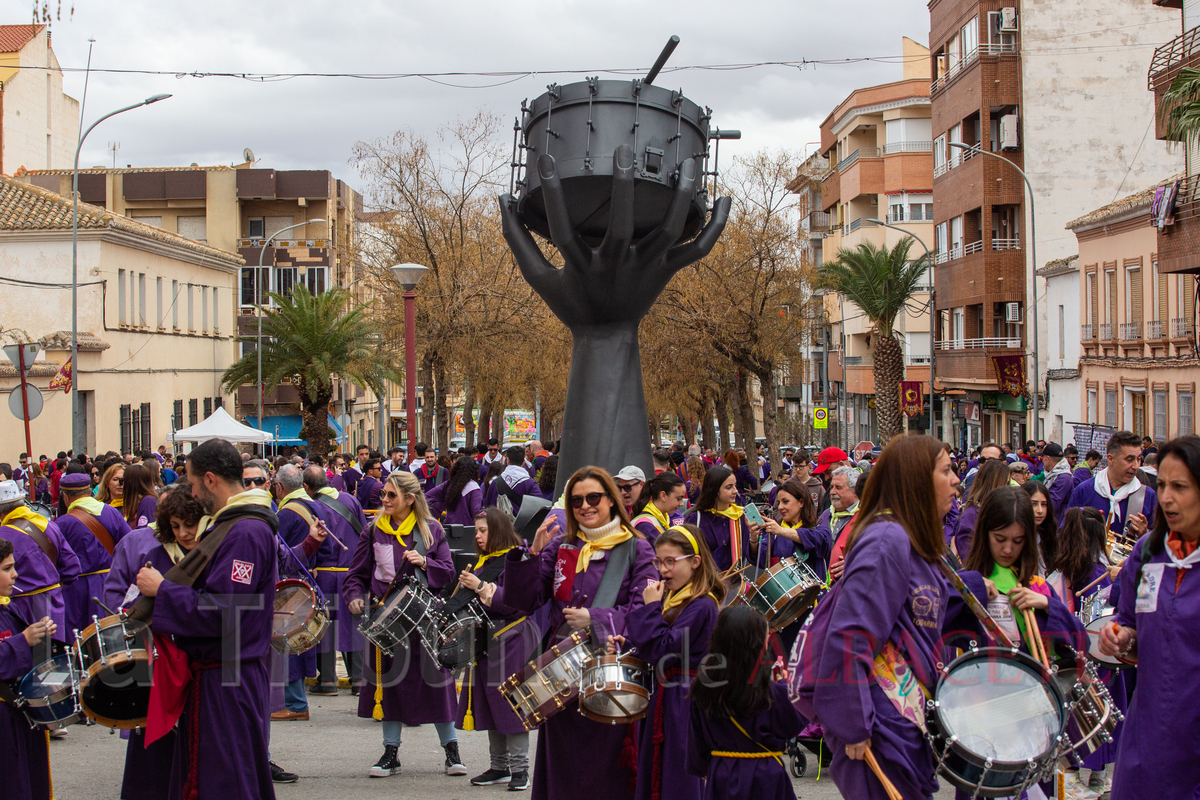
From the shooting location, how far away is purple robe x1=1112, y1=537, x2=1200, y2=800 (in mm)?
4074

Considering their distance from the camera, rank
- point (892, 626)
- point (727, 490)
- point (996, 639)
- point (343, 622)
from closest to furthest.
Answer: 1. point (892, 626)
2. point (996, 639)
3. point (727, 490)
4. point (343, 622)

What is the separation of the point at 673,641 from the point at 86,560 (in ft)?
18.4

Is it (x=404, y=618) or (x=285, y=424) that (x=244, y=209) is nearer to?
(x=285, y=424)

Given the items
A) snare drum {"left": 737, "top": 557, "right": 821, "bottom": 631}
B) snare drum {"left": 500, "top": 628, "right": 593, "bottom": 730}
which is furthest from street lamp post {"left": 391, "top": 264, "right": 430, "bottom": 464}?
snare drum {"left": 500, "top": 628, "right": 593, "bottom": 730}

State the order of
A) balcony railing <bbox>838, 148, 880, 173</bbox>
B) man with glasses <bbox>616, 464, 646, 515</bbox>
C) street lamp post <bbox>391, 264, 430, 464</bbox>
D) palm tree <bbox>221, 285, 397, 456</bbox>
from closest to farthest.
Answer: man with glasses <bbox>616, 464, 646, 515</bbox> → street lamp post <bbox>391, 264, 430, 464</bbox> → palm tree <bbox>221, 285, 397, 456</bbox> → balcony railing <bbox>838, 148, 880, 173</bbox>

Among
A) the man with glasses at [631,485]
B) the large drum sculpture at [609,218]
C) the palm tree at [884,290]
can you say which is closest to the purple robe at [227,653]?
the man with glasses at [631,485]

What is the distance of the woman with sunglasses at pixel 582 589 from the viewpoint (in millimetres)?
5793

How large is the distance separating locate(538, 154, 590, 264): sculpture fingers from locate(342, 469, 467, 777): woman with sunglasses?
5.14 meters

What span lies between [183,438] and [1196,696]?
75.9 feet

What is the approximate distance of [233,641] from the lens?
218 inches

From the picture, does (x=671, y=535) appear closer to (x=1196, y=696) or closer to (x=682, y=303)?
(x=1196, y=696)

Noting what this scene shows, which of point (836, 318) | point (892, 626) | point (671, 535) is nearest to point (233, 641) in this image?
point (671, 535)

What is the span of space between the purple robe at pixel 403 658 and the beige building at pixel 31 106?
42352 mm

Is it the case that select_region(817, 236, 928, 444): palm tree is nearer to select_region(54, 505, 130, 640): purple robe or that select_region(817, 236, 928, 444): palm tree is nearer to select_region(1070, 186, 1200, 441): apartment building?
select_region(1070, 186, 1200, 441): apartment building
